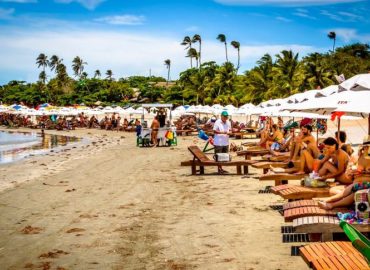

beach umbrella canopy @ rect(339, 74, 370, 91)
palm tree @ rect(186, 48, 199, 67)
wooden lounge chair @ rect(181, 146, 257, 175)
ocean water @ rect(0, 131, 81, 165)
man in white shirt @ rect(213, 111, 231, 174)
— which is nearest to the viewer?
beach umbrella canopy @ rect(339, 74, 370, 91)

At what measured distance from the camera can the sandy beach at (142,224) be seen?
598 cm

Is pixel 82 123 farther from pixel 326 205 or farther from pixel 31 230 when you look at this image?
pixel 326 205

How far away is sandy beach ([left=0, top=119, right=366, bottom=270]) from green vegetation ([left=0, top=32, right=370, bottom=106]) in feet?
56.7

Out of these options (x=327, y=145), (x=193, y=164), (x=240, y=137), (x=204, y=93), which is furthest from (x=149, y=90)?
(x=327, y=145)

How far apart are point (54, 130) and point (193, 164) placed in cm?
4063

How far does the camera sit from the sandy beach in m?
5.98

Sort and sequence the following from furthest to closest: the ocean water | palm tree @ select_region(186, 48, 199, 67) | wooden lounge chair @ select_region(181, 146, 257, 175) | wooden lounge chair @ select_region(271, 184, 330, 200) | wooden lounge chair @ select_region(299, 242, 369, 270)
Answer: palm tree @ select_region(186, 48, 199, 67), the ocean water, wooden lounge chair @ select_region(181, 146, 257, 175), wooden lounge chair @ select_region(271, 184, 330, 200), wooden lounge chair @ select_region(299, 242, 369, 270)

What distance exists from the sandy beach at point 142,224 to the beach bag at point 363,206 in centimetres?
92

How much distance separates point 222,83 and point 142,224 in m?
59.6

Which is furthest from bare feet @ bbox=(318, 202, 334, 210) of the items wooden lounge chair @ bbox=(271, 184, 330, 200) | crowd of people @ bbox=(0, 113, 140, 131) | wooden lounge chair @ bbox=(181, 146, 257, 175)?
crowd of people @ bbox=(0, 113, 140, 131)

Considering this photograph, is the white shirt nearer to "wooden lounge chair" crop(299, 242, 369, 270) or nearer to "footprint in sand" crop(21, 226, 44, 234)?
"footprint in sand" crop(21, 226, 44, 234)

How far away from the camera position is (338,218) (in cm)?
581

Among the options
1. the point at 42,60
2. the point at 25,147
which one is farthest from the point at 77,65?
the point at 25,147

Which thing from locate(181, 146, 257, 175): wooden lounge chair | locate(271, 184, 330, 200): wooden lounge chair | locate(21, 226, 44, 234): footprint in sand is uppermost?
locate(271, 184, 330, 200): wooden lounge chair
